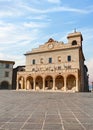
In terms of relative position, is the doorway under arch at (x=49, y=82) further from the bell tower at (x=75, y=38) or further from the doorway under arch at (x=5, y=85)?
the doorway under arch at (x=5, y=85)

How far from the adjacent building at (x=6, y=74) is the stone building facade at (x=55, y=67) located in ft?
37.9

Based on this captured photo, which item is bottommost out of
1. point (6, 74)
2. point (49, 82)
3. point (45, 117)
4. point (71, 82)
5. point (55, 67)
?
point (45, 117)

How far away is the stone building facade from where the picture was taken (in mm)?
45888

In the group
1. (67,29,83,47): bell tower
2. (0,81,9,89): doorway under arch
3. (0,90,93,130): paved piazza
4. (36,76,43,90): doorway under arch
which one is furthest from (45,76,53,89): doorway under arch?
(0,90,93,130): paved piazza

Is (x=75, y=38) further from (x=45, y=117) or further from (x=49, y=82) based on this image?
(x=45, y=117)

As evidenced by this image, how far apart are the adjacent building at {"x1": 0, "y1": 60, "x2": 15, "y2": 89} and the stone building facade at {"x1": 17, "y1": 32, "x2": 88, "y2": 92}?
11549 mm

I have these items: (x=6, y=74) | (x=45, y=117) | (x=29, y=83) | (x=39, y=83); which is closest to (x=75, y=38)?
(x=39, y=83)

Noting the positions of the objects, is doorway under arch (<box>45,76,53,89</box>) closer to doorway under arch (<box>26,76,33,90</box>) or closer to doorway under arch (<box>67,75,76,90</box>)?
doorway under arch (<box>67,75,76,90</box>)

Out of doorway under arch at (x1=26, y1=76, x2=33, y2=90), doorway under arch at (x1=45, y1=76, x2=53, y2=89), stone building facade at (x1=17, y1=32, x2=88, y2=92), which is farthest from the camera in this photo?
doorway under arch at (x1=26, y1=76, x2=33, y2=90)

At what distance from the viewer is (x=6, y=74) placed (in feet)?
211

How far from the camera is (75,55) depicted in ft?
159

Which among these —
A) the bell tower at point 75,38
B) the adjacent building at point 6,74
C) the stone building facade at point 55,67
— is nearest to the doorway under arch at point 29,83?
the stone building facade at point 55,67

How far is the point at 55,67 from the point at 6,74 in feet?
69.3

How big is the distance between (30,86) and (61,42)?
1482 centimetres
